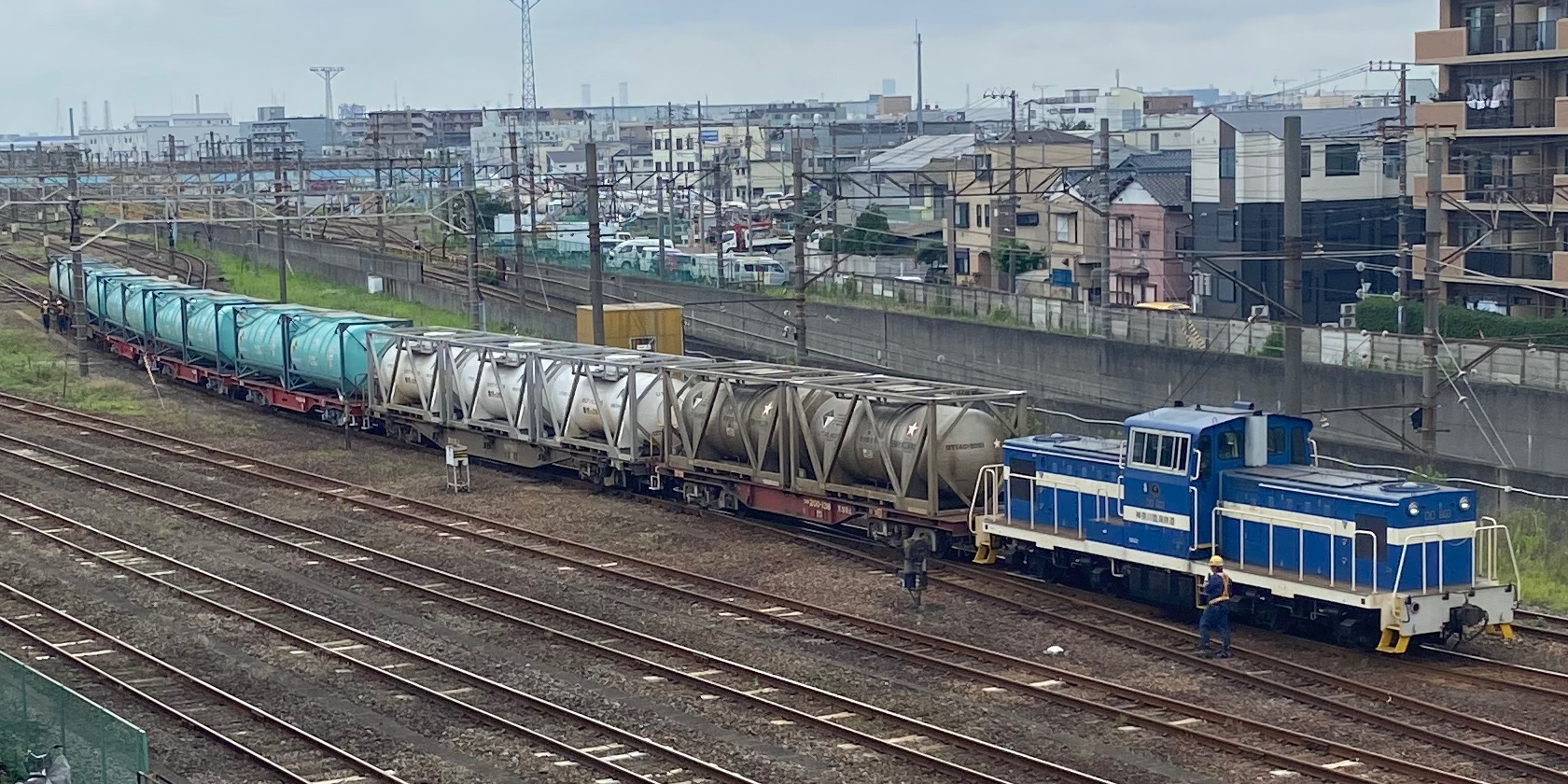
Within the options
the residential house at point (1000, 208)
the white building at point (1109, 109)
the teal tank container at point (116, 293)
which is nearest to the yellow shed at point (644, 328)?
the teal tank container at point (116, 293)

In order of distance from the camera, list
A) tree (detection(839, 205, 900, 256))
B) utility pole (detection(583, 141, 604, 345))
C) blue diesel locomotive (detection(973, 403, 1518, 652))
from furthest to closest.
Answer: tree (detection(839, 205, 900, 256)) → utility pole (detection(583, 141, 604, 345)) → blue diesel locomotive (detection(973, 403, 1518, 652))

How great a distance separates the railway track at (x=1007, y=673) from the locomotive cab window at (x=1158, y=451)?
3.32 m

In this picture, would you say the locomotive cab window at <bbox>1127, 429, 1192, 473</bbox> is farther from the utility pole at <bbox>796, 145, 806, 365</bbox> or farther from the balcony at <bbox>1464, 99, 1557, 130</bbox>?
the balcony at <bbox>1464, 99, 1557, 130</bbox>

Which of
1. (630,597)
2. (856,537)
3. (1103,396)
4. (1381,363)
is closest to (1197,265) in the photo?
(1103,396)

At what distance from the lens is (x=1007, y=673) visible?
771 inches

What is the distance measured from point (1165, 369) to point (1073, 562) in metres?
20.3

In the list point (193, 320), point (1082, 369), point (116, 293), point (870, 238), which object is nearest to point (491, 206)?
point (870, 238)

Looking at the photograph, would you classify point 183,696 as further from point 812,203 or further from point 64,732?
point 812,203

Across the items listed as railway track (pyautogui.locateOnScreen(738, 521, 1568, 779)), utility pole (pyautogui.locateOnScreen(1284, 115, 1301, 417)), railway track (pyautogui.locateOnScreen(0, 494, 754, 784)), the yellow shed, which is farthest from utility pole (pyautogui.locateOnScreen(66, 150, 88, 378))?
utility pole (pyautogui.locateOnScreen(1284, 115, 1301, 417))

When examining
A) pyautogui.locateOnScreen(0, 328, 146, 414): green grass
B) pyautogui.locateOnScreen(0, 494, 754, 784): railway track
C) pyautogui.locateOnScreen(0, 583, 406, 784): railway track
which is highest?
pyautogui.locateOnScreen(0, 328, 146, 414): green grass

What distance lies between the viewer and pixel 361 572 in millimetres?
25656

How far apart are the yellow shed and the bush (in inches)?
733

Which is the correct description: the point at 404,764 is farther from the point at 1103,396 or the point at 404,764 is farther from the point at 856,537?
the point at 1103,396

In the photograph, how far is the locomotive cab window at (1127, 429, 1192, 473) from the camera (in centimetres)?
2114
